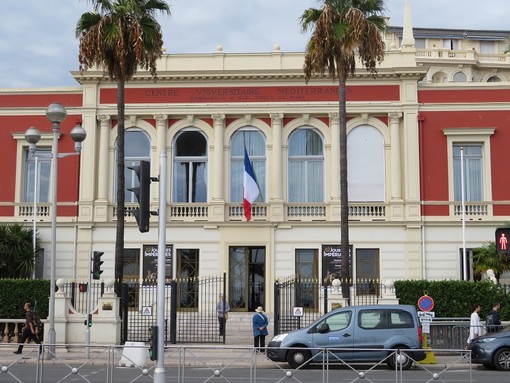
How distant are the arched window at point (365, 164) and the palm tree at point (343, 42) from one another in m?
7.34

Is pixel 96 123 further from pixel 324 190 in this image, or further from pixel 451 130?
pixel 451 130

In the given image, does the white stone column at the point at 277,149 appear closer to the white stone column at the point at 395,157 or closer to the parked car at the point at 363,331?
the white stone column at the point at 395,157

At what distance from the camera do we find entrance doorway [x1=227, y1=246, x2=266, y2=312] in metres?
35.1

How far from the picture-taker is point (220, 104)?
36406 mm

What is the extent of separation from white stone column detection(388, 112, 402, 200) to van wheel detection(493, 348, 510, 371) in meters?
14.7

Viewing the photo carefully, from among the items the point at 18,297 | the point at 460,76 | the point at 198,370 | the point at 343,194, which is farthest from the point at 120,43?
the point at 460,76

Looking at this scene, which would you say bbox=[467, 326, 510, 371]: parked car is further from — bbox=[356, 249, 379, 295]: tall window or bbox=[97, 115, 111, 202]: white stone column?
bbox=[97, 115, 111, 202]: white stone column

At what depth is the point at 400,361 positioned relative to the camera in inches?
666

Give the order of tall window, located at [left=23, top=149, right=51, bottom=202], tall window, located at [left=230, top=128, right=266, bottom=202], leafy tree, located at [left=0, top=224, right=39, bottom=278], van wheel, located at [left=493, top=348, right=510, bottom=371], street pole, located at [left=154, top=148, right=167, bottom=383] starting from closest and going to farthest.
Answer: street pole, located at [left=154, top=148, right=167, bottom=383] < van wheel, located at [left=493, top=348, right=510, bottom=371] < leafy tree, located at [left=0, top=224, right=39, bottom=278] < tall window, located at [left=230, top=128, right=266, bottom=202] < tall window, located at [left=23, top=149, right=51, bottom=202]

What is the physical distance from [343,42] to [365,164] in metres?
9.08

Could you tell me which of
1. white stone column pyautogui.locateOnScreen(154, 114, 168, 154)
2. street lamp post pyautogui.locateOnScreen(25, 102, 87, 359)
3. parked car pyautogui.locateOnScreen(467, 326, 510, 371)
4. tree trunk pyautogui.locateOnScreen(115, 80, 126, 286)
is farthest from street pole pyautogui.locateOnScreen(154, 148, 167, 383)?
white stone column pyautogui.locateOnScreen(154, 114, 168, 154)

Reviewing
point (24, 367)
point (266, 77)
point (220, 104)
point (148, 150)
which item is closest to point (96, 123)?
point (148, 150)

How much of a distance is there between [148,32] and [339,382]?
1608cm

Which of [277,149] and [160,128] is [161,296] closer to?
[277,149]
